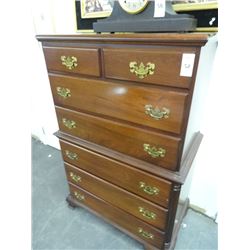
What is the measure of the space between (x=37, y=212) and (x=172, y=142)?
132cm

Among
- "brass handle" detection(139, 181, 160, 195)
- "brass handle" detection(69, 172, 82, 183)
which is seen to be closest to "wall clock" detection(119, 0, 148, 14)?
"brass handle" detection(139, 181, 160, 195)

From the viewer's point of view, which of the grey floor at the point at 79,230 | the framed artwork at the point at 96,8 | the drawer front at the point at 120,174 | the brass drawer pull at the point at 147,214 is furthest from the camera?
the grey floor at the point at 79,230

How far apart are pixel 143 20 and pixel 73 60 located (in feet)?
1.23

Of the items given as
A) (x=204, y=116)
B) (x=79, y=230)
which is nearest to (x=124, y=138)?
(x=204, y=116)

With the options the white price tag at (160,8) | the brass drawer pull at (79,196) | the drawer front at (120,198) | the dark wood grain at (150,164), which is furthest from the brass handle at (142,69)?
the brass drawer pull at (79,196)

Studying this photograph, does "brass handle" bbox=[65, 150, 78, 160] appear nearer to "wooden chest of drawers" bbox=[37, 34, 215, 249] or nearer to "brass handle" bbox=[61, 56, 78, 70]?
"wooden chest of drawers" bbox=[37, 34, 215, 249]

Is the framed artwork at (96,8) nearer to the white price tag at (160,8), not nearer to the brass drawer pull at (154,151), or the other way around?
the white price tag at (160,8)

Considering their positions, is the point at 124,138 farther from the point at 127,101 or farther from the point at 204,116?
the point at 204,116

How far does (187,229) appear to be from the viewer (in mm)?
1432

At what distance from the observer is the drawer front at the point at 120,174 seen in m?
0.98

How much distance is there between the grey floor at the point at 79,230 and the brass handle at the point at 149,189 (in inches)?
22.1

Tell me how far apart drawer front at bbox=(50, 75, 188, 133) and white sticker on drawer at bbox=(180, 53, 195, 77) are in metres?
0.07
